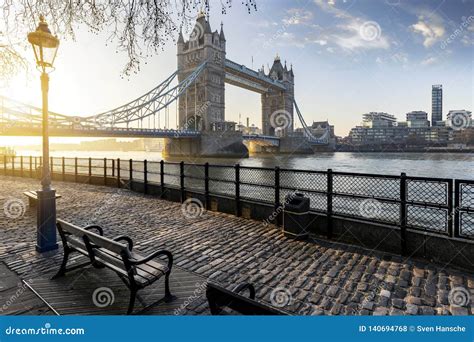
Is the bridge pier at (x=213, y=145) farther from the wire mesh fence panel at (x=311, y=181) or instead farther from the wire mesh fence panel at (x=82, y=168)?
the wire mesh fence panel at (x=311, y=181)

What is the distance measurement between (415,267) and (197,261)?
10.4ft

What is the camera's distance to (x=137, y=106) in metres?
59.9

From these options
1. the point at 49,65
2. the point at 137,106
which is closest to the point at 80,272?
the point at 49,65

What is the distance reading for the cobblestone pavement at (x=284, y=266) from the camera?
3.41m

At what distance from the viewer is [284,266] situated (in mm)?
4492

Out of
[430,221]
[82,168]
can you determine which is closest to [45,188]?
[430,221]

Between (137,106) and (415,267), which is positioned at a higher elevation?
(137,106)

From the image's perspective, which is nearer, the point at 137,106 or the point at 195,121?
the point at 137,106

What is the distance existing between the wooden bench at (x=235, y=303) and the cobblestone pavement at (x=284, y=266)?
3.77 ft

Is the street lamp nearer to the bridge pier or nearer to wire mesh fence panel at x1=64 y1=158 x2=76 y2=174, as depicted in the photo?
wire mesh fence panel at x1=64 y1=158 x2=76 y2=174

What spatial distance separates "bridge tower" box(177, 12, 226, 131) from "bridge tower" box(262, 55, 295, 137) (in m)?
28.0

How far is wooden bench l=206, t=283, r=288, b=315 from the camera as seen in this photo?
1.89m

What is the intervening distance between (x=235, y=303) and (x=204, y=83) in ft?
259

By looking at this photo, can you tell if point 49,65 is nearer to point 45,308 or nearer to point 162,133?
point 45,308
